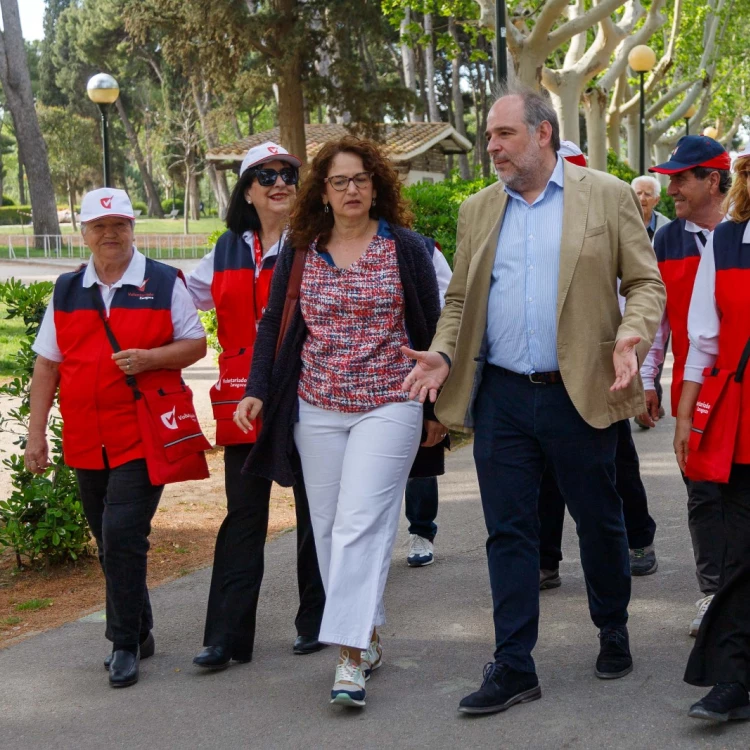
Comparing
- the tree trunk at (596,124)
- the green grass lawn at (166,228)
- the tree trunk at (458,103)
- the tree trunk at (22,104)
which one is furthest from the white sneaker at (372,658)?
the green grass lawn at (166,228)

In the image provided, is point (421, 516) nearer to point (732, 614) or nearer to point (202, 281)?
point (202, 281)

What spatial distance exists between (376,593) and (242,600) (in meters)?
0.73

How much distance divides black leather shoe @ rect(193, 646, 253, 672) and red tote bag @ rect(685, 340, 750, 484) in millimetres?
1961

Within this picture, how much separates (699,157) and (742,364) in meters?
1.61

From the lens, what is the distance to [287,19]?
2703 cm

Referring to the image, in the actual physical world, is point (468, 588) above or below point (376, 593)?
below

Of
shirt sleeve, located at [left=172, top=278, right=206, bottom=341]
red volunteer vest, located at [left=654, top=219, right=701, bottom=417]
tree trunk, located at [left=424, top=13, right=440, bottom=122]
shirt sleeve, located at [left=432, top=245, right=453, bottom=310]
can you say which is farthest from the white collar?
tree trunk, located at [left=424, top=13, right=440, bottom=122]

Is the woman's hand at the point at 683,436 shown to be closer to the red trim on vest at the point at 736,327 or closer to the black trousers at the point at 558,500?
the red trim on vest at the point at 736,327

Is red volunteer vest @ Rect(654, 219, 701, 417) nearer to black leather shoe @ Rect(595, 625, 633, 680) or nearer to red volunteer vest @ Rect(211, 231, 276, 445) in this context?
black leather shoe @ Rect(595, 625, 633, 680)

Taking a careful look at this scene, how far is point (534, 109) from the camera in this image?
13.9ft

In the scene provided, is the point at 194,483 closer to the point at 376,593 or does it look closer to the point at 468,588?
the point at 468,588

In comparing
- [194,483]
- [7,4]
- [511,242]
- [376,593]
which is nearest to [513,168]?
[511,242]

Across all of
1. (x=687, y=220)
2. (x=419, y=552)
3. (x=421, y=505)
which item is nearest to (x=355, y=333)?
(x=687, y=220)

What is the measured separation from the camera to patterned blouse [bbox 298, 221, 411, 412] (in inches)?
169
